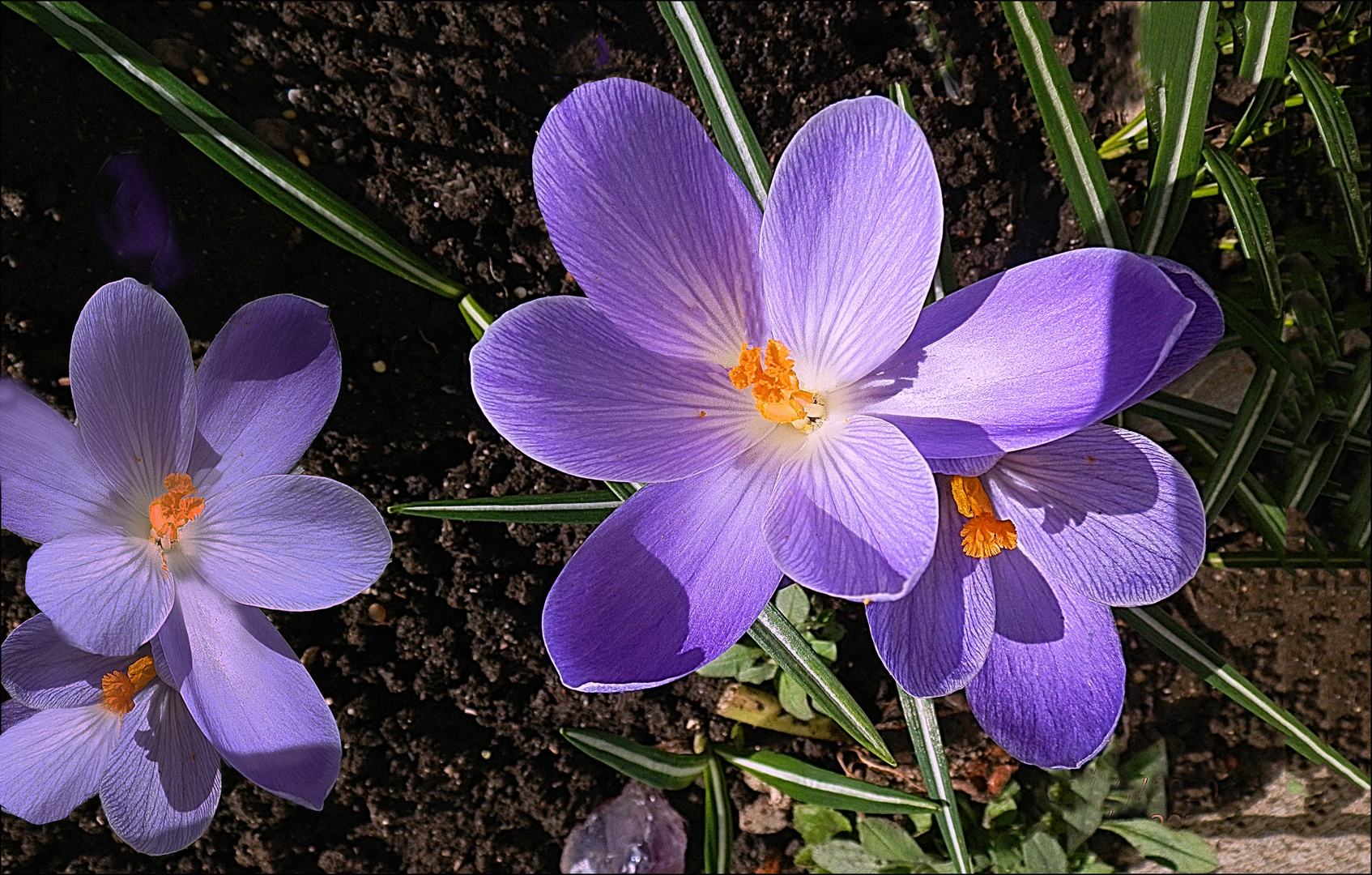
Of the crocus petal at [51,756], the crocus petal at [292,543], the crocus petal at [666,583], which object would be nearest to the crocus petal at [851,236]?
the crocus petal at [666,583]

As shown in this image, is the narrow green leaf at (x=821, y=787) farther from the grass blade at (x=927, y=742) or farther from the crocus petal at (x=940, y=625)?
the crocus petal at (x=940, y=625)

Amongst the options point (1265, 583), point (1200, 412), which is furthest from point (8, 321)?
point (1265, 583)

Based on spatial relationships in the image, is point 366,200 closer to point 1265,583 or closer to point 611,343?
point 611,343

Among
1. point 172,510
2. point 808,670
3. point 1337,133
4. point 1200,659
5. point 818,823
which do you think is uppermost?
point 172,510

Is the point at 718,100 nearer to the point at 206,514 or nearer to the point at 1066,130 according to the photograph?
the point at 1066,130

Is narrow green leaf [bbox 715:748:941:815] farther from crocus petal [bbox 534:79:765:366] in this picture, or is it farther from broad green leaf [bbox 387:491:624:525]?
crocus petal [bbox 534:79:765:366]

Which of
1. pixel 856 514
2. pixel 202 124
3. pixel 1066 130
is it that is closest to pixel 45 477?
pixel 202 124
